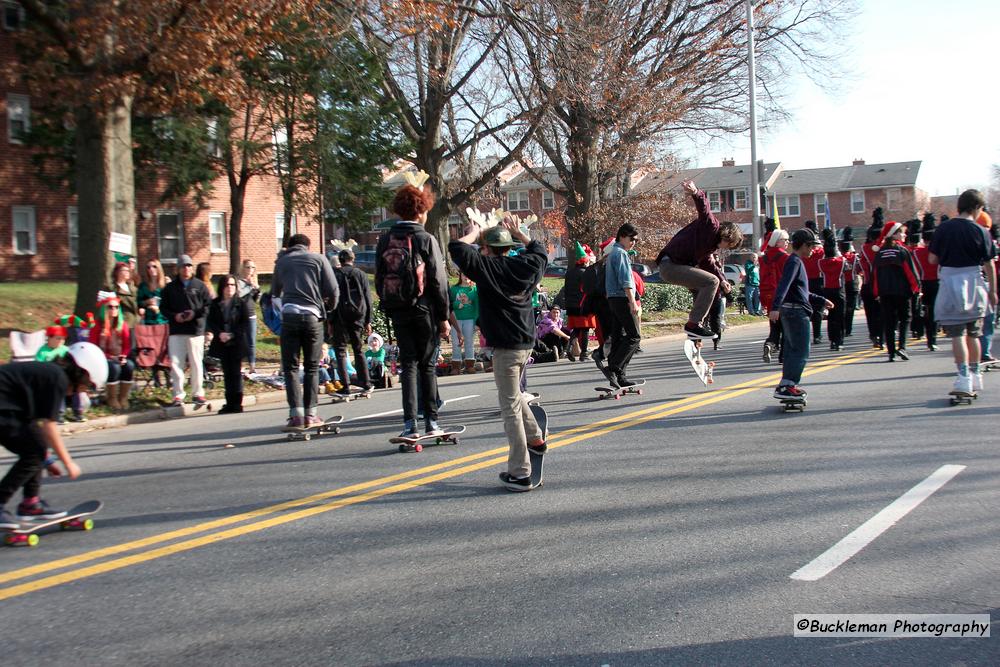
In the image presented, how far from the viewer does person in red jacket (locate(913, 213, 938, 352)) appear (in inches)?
609

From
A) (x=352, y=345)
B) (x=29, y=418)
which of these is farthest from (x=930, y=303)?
(x=29, y=418)

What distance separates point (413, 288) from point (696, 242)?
3724 millimetres

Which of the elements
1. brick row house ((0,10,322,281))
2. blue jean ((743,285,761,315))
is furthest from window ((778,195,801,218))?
brick row house ((0,10,322,281))

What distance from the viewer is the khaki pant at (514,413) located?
6645 millimetres

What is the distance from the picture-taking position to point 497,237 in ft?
22.4

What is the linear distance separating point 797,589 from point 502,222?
11.6 feet

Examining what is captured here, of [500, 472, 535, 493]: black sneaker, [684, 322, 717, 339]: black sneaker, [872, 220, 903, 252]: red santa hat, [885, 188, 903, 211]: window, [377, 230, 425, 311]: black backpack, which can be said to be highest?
[885, 188, 903, 211]: window

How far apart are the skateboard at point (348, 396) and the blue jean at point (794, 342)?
20.0ft

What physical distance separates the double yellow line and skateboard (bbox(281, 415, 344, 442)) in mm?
2099

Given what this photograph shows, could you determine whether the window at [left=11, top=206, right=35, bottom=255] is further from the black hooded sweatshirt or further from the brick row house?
the black hooded sweatshirt

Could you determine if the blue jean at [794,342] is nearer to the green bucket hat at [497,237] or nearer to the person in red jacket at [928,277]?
the green bucket hat at [497,237]

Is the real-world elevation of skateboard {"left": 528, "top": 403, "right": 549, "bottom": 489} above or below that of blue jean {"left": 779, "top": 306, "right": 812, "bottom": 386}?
below

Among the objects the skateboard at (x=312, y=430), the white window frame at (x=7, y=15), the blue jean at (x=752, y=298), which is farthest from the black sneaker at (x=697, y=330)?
the white window frame at (x=7, y=15)

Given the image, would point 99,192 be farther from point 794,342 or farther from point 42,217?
point 42,217
